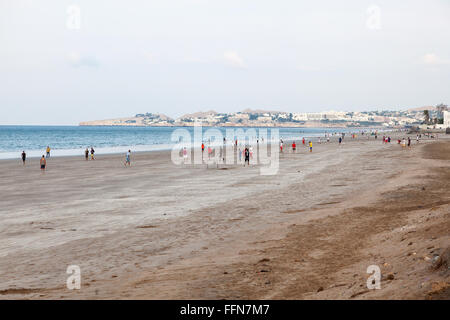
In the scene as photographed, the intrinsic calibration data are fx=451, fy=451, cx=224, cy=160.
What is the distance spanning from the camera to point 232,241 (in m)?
12.0

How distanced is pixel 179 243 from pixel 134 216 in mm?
4650

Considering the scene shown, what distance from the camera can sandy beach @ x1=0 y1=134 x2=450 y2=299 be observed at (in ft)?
26.0

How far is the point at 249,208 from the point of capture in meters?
17.4

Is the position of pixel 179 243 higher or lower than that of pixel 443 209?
lower

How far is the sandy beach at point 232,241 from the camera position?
7926 mm
